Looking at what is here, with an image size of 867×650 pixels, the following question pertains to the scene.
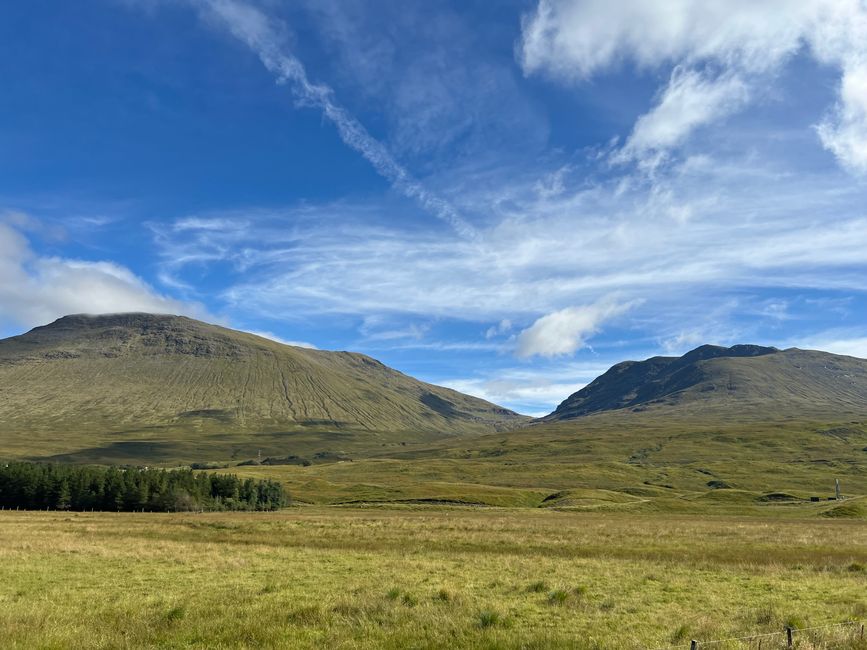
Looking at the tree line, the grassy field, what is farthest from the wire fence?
the tree line

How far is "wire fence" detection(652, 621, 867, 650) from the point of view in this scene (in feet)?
45.5

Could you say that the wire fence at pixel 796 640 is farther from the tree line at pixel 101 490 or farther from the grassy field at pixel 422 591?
the tree line at pixel 101 490

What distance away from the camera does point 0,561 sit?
28953 mm

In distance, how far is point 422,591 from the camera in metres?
21.6

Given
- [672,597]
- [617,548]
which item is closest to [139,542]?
[617,548]

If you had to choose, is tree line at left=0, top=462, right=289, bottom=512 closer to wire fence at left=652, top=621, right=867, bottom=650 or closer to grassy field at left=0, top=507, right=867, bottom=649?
grassy field at left=0, top=507, right=867, bottom=649

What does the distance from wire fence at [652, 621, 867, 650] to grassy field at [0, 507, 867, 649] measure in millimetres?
83

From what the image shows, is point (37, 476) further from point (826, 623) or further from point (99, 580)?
point (826, 623)

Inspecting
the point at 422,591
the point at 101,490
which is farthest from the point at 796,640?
the point at 101,490

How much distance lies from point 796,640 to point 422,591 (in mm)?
11938

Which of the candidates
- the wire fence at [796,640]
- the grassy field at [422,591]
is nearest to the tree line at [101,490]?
the grassy field at [422,591]

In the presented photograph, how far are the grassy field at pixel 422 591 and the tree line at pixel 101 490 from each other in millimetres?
59349

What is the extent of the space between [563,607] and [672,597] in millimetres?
4612

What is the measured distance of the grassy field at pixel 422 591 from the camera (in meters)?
15.3
